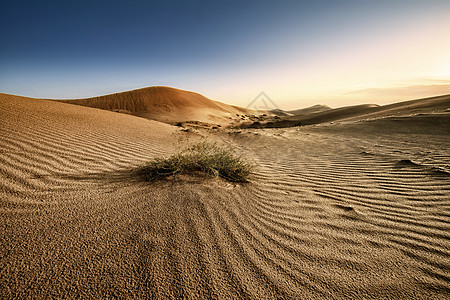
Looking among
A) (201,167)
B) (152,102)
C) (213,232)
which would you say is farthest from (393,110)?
(152,102)

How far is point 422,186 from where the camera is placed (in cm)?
279

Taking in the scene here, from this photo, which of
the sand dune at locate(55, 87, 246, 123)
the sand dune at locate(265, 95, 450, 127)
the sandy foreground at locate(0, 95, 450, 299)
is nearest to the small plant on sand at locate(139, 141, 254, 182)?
the sandy foreground at locate(0, 95, 450, 299)

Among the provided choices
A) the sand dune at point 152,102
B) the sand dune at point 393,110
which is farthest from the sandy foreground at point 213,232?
the sand dune at point 152,102

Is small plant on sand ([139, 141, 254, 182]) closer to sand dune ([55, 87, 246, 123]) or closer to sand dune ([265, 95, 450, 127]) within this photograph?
sand dune ([265, 95, 450, 127])

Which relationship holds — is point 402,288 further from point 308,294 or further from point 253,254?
point 253,254

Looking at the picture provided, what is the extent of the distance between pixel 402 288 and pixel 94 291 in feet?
6.32

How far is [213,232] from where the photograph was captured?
1.73m

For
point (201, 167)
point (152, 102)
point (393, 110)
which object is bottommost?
point (201, 167)

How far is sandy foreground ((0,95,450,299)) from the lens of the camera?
1227 millimetres

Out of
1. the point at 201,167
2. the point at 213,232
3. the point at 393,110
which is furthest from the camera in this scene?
the point at 393,110

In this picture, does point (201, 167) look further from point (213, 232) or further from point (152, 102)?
point (152, 102)

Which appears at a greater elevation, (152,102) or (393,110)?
(152,102)

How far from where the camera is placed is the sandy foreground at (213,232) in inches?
48.3

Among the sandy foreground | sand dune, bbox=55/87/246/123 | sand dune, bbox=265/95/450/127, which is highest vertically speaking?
sand dune, bbox=55/87/246/123
